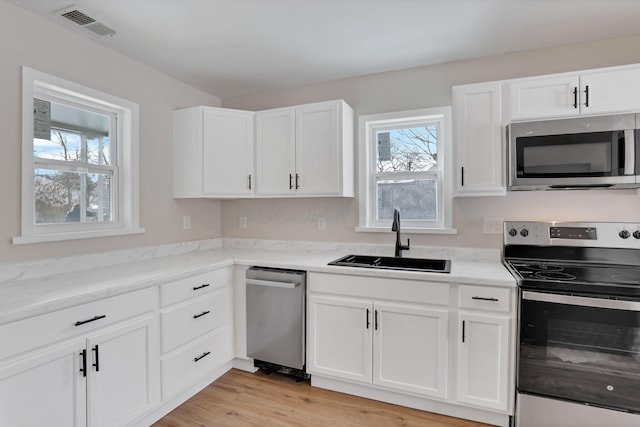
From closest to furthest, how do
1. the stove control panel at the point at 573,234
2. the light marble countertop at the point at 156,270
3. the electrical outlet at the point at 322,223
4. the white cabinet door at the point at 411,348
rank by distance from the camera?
the light marble countertop at the point at 156,270 < the white cabinet door at the point at 411,348 < the stove control panel at the point at 573,234 < the electrical outlet at the point at 322,223

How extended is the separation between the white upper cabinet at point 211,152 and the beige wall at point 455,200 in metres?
0.44

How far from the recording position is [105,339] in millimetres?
1708

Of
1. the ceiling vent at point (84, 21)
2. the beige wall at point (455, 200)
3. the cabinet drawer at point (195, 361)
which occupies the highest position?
the ceiling vent at point (84, 21)

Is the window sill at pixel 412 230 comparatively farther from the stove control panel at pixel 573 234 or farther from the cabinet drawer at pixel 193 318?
the cabinet drawer at pixel 193 318

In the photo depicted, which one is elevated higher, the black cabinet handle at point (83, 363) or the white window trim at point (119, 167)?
the white window trim at point (119, 167)

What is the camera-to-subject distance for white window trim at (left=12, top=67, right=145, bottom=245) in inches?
75.2

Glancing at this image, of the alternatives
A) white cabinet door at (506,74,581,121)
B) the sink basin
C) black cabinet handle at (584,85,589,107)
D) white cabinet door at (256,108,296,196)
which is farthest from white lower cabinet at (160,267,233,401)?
black cabinet handle at (584,85,589,107)

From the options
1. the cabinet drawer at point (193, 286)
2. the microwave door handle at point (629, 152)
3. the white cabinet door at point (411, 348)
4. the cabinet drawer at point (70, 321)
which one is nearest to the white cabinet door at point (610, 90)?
the microwave door handle at point (629, 152)

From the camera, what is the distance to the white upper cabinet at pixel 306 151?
8.79 feet

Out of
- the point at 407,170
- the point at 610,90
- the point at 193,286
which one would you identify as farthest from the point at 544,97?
the point at 193,286

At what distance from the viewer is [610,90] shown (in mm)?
2010

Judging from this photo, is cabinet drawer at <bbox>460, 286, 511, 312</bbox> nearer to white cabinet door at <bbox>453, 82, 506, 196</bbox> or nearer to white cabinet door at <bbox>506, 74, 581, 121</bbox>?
white cabinet door at <bbox>453, 82, 506, 196</bbox>

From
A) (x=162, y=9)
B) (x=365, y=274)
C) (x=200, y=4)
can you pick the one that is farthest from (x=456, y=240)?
(x=162, y=9)

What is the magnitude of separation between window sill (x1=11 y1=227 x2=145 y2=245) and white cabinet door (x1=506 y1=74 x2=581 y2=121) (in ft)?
9.28
